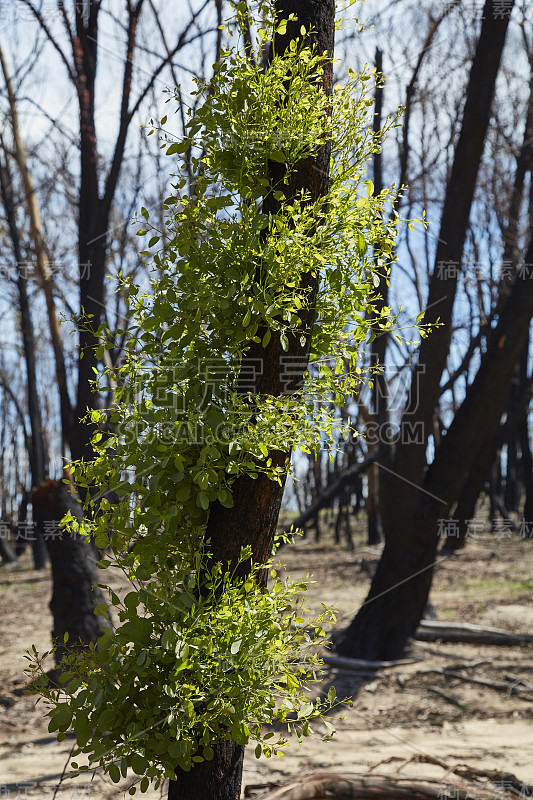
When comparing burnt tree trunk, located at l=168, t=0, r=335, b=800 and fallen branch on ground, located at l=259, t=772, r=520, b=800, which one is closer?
burnt tree trunk, located at l=168, t=0, r=335, b=800

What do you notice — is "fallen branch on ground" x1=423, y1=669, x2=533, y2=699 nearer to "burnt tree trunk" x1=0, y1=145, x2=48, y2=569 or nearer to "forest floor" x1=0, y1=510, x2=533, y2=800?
"forest floor" x1=0, y1=510, x2=533, y2=800

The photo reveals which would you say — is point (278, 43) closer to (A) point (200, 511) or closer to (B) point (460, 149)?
(A) point (200, 511)

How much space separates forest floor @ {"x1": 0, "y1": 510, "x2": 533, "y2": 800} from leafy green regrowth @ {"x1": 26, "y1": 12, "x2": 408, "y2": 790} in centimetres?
28

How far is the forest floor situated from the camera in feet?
13.5

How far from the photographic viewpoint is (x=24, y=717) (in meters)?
5.33

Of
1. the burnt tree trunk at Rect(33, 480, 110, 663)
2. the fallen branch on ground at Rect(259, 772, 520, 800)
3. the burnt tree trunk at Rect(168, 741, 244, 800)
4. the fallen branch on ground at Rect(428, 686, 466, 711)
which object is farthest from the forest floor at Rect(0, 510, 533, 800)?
the burnt tree trunk at Rect(33, 480, 110, 663)

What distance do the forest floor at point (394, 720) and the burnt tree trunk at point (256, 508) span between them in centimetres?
32

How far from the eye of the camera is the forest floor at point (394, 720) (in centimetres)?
412

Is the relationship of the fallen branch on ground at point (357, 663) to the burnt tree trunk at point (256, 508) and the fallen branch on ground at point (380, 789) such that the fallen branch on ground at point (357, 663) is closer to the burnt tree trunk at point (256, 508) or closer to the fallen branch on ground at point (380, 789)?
the fallen branch on ground at point (380, 789)

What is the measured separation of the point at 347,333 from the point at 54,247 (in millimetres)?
14998

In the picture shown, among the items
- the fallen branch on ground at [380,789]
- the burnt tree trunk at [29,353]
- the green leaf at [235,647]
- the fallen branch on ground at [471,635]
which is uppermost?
the burnt tree trunk at [29,353]

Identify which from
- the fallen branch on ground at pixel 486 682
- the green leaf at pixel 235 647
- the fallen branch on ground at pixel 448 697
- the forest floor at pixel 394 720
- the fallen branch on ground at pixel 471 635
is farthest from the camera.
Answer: the fallen branch on ground at pixel 471 635

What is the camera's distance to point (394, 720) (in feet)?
17.7

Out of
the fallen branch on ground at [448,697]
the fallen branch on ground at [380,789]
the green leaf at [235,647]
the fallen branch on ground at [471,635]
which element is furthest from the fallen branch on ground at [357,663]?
the green leaf at [235,647]
